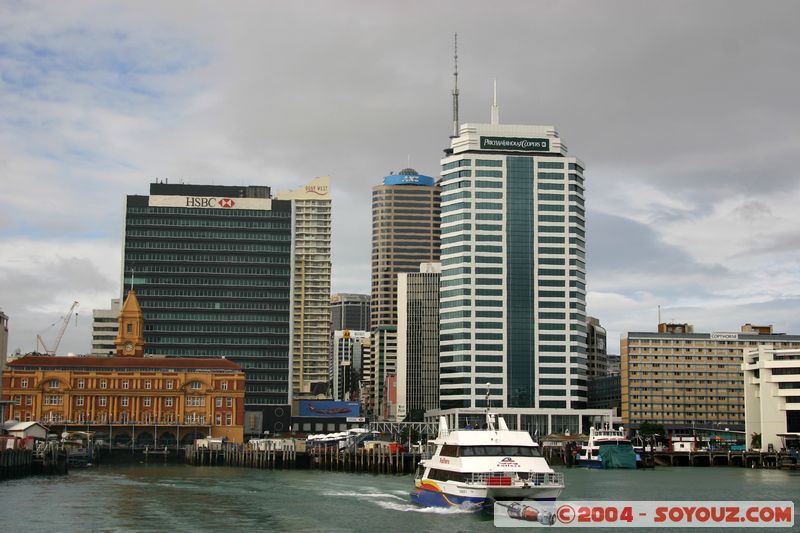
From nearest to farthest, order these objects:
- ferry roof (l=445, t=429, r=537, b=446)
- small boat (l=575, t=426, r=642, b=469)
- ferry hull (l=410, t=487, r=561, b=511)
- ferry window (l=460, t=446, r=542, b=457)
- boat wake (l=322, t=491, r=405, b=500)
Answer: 1. ferry hull (l=410, t=487, r=561, b=511)
2. ferry window (l=460, t=446, r=542, b=457)
3. ferry roof (l=445, t=429, r=537, b=446)
4. boat wake (l=322, t=491, r=405, b=500)
5. small boat (l=575, t=426, r=642, b=469)

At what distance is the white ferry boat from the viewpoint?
87213 mm

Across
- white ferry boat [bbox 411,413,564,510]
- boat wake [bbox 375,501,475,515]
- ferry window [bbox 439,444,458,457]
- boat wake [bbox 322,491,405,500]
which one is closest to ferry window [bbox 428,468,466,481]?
white ferry boat [bbox 411,413,564,510]

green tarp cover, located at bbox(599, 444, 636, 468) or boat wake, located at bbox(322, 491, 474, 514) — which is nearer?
boat wake, located at bbox(322, 491, 474, 514)

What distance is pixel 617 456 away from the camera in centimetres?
17925

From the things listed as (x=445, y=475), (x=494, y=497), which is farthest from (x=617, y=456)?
(x=494, y=497)

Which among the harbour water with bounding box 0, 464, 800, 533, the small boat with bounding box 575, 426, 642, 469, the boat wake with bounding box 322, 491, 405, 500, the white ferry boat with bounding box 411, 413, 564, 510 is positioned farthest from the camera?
the small boat with bounding box 575, 426, 642, 469

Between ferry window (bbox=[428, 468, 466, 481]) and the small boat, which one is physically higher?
ferry window (bbox=[428, 468, 466, 481])

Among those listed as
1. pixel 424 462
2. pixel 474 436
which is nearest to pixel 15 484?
pixel 424 462

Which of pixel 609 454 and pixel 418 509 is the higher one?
pixel 609 454

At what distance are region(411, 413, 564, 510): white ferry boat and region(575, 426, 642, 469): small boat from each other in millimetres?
90968

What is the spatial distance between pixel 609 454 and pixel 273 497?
81.4 m

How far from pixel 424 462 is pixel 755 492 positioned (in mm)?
42276

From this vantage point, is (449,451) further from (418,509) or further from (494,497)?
(418,509)

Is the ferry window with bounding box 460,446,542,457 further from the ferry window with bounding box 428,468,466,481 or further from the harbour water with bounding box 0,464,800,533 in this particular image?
the harbour water with bounding box 0,464,800,533
